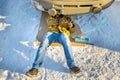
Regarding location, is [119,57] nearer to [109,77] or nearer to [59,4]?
[109,77]

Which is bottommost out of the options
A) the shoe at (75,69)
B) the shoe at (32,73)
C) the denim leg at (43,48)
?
the shoe at (32,73)

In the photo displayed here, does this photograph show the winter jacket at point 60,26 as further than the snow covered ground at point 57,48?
Yes

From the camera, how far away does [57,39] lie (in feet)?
27.0

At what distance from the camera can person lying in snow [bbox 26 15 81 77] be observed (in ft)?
26.2

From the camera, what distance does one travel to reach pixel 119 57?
8539 mm

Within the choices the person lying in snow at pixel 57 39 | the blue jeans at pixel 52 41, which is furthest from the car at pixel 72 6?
the blue jeans at pixel 52 41

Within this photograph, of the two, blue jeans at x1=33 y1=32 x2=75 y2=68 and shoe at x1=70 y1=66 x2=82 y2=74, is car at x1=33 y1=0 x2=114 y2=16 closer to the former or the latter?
blue jeans at x1=33 y1=32 x2=75 y2=68

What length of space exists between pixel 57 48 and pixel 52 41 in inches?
25.8

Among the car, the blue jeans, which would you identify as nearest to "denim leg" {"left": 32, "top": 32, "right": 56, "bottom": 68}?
the blue jeans

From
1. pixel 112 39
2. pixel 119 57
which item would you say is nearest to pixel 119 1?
pixel 112 39

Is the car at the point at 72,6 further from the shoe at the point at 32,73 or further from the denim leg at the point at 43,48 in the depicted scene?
the shoe at the point at 32,73

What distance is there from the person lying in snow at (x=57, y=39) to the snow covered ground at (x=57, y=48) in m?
0.18

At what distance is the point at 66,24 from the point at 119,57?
1.29 m

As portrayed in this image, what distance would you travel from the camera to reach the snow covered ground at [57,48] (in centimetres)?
809
